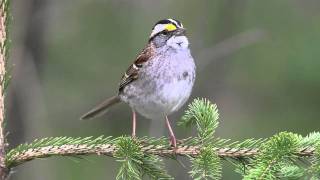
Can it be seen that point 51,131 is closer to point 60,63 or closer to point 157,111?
point 60,63

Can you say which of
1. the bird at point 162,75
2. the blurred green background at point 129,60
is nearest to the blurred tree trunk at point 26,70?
the blurred green background at point 129,60

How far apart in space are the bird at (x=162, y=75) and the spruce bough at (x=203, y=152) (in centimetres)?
77

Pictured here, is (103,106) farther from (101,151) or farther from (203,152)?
(203,152)

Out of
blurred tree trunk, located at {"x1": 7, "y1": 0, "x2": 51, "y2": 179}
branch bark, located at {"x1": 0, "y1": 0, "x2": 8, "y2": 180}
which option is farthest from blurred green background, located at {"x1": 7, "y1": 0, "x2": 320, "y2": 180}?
branch bark, located at {"x1": 0, "y1": 0, "x2": 8, "y2": 180}

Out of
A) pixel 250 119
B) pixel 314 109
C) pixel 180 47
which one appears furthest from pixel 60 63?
pixel 180 47

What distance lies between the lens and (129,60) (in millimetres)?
7801

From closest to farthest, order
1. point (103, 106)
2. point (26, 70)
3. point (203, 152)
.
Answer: point (203, 152) → point (103, 106) → point (26, 70)

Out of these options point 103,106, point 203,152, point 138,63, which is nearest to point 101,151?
point 203,152

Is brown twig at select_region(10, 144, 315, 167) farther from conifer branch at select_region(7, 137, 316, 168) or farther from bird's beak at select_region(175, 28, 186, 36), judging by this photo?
bird's beak at select_region(175, 28, 186, 36)

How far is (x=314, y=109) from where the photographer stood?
666 centimetres

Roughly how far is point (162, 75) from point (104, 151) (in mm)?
1191

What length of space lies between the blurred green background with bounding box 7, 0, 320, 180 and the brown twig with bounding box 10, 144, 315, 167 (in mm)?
2737

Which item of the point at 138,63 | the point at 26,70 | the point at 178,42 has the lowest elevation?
the point at 138,63

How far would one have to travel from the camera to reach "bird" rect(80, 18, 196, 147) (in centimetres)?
414
